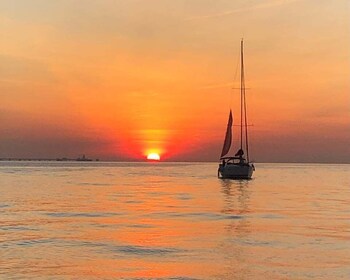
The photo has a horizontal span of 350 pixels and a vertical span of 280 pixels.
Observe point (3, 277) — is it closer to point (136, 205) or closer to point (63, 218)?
point (63, 218)

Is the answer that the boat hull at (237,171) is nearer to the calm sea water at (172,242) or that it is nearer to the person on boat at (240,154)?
the person on boat at (240,154)

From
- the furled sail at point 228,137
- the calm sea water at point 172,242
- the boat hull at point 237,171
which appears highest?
the furled sail at point 228,137

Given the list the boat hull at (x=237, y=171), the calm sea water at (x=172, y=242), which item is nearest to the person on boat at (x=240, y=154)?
the boat hull at (x=237, y=171)

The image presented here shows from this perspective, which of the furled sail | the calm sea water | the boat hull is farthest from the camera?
the furled sail

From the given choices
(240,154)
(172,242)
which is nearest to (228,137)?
(240,154)

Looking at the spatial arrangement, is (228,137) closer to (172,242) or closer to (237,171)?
(237,171)

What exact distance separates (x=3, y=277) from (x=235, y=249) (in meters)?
8.57

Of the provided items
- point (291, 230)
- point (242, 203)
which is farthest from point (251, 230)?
point (242, 203)

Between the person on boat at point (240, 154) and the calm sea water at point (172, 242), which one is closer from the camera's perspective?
the calm sea water at point (172, 242)

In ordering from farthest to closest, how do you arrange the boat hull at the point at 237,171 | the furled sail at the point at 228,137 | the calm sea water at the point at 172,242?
the furled sail at the point at 228,137 < the boat hull at the point at 237,171 < the calm sea water at the point at 172,242

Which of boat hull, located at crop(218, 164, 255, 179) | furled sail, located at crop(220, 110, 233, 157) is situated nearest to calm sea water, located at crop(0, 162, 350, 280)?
boat hull, located at crop(218, 164, 255, 179)

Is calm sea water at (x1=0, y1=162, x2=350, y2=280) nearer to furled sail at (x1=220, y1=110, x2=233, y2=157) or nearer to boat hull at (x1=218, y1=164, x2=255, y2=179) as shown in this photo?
boat hull at (x1=218, y1=164, x2=255, y2=179)

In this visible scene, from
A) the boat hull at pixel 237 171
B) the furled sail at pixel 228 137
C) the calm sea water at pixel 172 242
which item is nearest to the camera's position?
the calm sea water at pixel 172 242

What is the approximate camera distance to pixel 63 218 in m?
30.2
